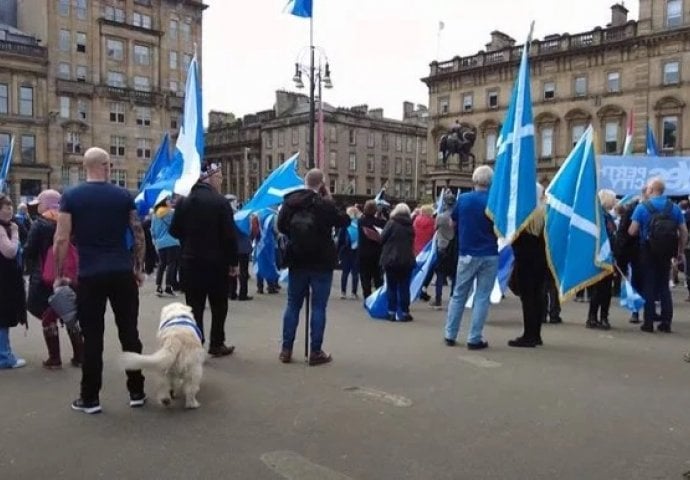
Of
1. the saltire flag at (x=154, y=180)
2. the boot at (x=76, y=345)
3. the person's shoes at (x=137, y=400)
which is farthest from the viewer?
the saltire flag at (x=154, y=180)

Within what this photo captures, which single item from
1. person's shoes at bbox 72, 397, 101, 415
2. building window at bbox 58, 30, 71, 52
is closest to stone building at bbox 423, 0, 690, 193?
building window at bbox 58, 30, 71, 52

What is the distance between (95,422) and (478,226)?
477 centimetres

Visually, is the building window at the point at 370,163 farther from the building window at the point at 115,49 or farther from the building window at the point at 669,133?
the building window at the point at 669,133

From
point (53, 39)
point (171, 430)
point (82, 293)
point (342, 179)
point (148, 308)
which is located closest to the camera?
point (171, 430)

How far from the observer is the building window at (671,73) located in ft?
162

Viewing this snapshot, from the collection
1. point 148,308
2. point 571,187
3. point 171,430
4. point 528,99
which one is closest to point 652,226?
point 571,187

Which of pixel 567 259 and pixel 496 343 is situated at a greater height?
pixel 567 259

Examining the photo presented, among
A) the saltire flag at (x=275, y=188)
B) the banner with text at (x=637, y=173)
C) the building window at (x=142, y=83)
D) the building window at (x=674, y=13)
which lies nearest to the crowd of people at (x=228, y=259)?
the saltire flag at (x=275, y=188)

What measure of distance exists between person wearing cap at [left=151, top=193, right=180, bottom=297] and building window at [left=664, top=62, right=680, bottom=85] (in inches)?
1842

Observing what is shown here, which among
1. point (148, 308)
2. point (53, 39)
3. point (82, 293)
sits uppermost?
point (53, 39)

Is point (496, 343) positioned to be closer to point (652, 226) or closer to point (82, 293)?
point (652, 226)

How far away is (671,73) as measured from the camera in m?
49.7

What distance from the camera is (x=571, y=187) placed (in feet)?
30.8

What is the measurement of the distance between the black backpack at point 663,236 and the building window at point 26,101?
67677 mm
